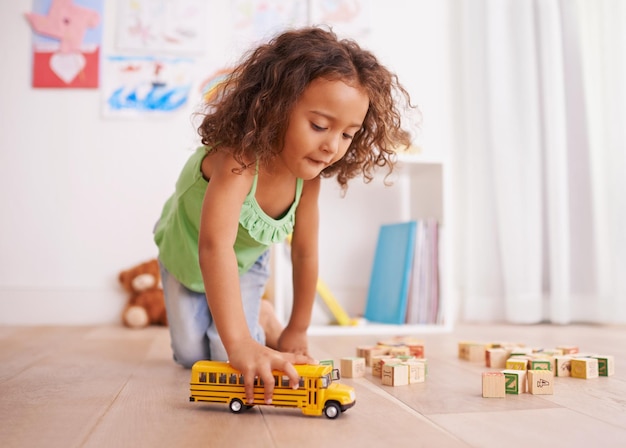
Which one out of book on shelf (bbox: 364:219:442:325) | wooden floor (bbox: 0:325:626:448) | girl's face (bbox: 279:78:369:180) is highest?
girl's face (bbox: 279:78:369:180)

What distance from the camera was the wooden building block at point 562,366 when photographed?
1147mm

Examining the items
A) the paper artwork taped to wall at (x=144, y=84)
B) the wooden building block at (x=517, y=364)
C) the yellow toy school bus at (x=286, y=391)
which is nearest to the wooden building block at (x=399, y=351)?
the wooden building block at (x=517, y=364)

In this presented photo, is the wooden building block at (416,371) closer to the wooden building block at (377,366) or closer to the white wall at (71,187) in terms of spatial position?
the wooden building block at (377,366)

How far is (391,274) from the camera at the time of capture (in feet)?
6.95

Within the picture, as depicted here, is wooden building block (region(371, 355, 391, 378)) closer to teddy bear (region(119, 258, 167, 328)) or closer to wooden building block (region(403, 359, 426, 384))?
wooden building block (region(403, 359, 426, 384))

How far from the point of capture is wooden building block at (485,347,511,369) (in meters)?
1.26

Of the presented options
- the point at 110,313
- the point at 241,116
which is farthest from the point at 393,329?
the point at 241,116

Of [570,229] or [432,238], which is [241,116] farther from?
[570,229]

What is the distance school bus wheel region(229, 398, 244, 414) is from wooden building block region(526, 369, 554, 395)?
1.45 ft

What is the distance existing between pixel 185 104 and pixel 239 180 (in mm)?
1339

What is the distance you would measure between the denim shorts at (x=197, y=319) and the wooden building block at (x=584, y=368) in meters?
0.62

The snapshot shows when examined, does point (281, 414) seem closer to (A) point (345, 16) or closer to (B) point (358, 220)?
(B) point (358, 220)

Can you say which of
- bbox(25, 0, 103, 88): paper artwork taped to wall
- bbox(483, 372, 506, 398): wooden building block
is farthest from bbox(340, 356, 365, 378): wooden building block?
bbox(25, 0, 103, 88): paper artwork taped to wall

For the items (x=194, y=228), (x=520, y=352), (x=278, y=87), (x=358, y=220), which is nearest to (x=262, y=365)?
(x=278, y=87)
